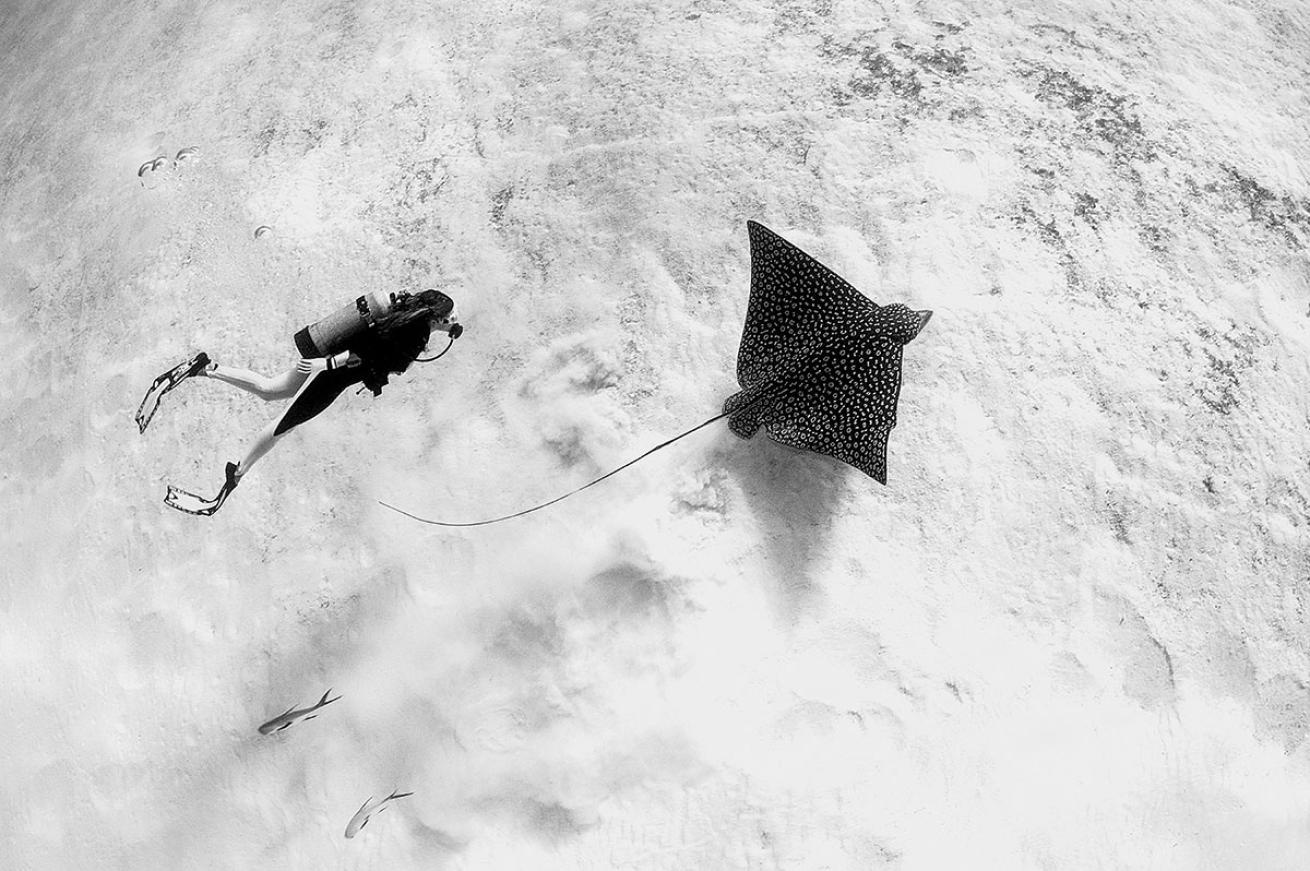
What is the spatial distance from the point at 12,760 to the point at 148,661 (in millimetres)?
782

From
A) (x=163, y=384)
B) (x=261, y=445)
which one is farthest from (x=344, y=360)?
(x=163, y=384)

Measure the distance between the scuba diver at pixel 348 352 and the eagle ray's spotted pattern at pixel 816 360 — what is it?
125cm

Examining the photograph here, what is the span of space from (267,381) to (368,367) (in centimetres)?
50

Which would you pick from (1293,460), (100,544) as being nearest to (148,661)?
(100,544)

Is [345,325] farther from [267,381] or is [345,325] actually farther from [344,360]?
[267,381]

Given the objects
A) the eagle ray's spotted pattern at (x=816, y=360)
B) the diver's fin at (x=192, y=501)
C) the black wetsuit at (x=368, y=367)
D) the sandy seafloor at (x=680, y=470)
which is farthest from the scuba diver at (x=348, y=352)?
the eagle ray's spotted pattern at (x=816, y=360)

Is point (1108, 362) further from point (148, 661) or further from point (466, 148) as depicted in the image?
point (148, 661)

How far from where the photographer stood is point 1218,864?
3129 mm

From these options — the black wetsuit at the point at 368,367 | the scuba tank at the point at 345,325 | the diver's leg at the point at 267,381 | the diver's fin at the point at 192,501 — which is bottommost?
the diver's fin at the point at 192,501

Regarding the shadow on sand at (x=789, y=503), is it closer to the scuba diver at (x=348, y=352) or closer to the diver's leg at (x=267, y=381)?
the scuba diver at (x=348, y=352)

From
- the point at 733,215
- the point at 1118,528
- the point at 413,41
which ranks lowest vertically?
the point at 1118,528

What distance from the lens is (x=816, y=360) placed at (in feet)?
10.5

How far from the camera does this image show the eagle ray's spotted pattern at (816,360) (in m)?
3.14

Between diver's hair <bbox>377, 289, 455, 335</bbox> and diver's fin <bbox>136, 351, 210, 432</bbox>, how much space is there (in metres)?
1.08
